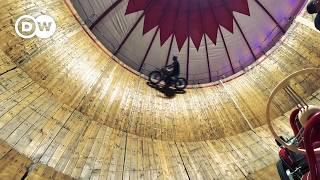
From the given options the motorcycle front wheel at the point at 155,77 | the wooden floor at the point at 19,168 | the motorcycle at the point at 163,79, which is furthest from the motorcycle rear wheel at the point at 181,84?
the wooden floor at the point at 19,168

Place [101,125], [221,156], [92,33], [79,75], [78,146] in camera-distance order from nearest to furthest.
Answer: [78,146] → [221,156] → [101,125] → [79,75] → [92,33]

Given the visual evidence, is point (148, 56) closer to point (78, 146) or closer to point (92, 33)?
point (92, 33)

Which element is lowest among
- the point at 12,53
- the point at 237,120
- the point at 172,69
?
the point at 237,120

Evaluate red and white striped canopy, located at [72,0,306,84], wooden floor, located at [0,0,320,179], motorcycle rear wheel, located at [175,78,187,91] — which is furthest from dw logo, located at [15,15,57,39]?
motorcycle rear wheel, located at [175,78,187,91]

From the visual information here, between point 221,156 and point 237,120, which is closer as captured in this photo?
point 221,156

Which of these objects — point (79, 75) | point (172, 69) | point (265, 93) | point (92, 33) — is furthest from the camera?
point (172, 69)

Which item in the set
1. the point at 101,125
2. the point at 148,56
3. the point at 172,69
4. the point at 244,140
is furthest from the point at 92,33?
the point at 244,140

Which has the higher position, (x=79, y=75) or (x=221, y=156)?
(x=79, y=75)

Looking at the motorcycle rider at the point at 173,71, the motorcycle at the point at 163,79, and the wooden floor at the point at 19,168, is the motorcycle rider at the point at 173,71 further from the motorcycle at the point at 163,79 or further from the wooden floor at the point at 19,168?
the wooden floor at the point at 19,168
